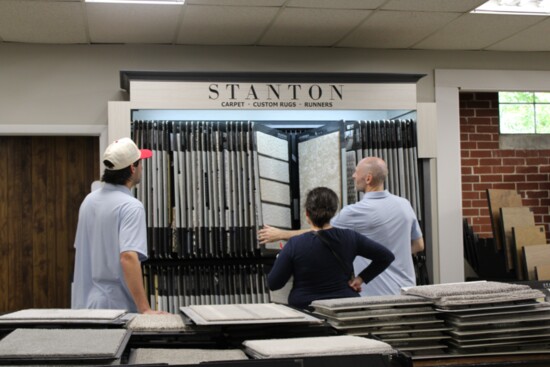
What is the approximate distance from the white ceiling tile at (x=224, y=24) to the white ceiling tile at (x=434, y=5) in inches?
31.2

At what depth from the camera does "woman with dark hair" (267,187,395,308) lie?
3148 millimetres

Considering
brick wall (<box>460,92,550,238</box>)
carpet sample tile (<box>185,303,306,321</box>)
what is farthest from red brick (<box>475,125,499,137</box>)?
carpet sample tile (<box>185,303,306,321</box>)

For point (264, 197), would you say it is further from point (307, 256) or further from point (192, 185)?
point (307, 256)

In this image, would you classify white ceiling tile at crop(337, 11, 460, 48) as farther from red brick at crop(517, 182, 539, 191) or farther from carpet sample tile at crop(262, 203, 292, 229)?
red brick at crop(517, 182, 539, 191)

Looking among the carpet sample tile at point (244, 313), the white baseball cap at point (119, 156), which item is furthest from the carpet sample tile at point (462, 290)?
the white baseball cap at point (119, 156)

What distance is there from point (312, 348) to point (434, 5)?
3.84 m

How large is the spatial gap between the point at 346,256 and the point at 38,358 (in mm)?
2147

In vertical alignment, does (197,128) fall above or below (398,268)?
above

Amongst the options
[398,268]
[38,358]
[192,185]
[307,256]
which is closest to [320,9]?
[192,185]

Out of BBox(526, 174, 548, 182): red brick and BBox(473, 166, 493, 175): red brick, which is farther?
BBox(526, 174, 548, 182): red brick

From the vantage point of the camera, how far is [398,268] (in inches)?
153

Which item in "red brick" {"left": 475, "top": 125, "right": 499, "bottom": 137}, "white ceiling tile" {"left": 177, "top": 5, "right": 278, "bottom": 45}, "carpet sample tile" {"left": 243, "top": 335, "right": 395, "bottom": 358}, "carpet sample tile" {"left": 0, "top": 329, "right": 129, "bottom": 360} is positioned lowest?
"carpet sample tile" {"left": 243, "top": 335, "right": 395, "bottom": 358}

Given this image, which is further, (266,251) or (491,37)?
(491,37)

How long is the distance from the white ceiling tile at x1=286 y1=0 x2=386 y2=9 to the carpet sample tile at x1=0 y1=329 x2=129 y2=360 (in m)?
3.48
